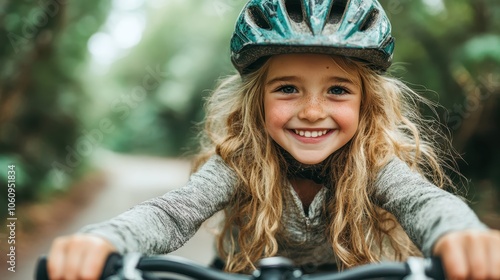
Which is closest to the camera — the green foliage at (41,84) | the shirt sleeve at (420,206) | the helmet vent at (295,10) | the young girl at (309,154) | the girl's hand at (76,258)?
the girl's hand at (76,258)

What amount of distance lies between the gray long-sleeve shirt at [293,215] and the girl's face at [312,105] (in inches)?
10.6

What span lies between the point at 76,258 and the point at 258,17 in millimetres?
1454

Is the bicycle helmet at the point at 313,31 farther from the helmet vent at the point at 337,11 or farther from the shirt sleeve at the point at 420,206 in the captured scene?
the shirt sleeve at the point at 420,206

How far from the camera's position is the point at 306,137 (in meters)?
2.12

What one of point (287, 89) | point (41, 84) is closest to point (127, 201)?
point (41, 84)

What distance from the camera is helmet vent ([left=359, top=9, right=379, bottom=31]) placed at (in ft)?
7.23

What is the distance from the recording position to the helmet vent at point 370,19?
7.23 ft

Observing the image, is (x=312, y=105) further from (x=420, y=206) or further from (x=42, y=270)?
(x=42, y=270)

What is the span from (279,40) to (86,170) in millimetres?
11740

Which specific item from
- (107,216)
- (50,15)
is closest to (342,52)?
(50,15)

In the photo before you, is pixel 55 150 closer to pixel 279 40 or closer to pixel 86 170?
pixel 86 170

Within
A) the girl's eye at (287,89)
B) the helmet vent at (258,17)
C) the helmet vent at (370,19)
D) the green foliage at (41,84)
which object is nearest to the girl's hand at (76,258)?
the girl's eye at (287,89)

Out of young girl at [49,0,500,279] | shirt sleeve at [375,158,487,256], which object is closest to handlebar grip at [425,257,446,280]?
shirt sleeve at [375,158,487,256]

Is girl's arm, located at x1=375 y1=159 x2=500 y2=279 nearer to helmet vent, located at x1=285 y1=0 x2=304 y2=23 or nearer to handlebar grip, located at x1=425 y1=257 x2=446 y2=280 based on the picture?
handlebar grip, located at x1=425 y1=257 x2=446 y2=280
